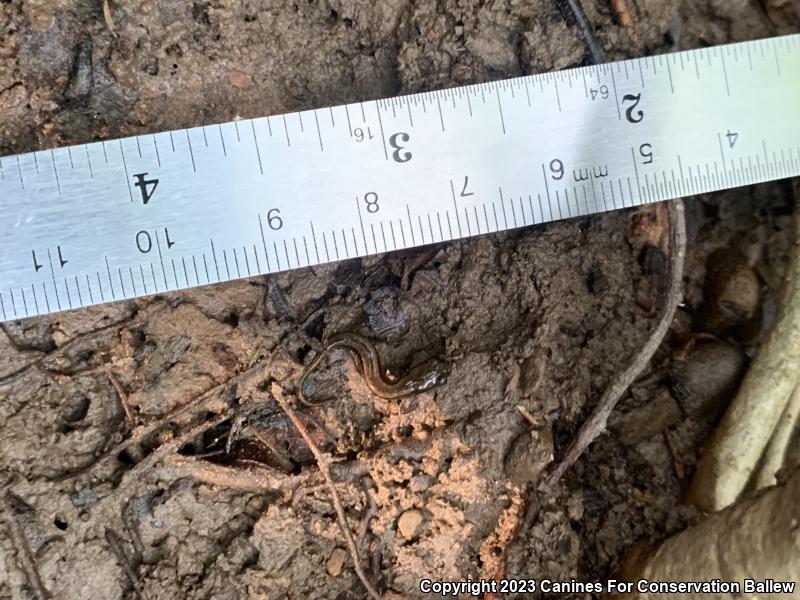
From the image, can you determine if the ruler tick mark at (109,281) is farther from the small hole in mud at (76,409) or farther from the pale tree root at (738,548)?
the pale tree root at (738,548)

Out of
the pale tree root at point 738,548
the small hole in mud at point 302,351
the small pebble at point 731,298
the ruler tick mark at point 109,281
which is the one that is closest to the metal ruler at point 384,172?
the ruler tick mark at point 109,281

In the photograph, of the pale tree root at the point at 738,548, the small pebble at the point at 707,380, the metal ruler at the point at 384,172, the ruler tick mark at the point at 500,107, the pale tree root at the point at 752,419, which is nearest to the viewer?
the pale tree root at the point at 738,548

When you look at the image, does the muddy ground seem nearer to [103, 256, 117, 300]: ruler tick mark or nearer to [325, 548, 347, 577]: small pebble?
[325, 548, 347, 577]: small pebble

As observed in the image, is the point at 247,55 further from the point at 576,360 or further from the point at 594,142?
the point at 576,360

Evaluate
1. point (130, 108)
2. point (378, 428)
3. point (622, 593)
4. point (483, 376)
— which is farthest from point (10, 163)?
point (622, 593)

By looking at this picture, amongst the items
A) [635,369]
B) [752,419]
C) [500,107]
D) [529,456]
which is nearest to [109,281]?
[500,107]
